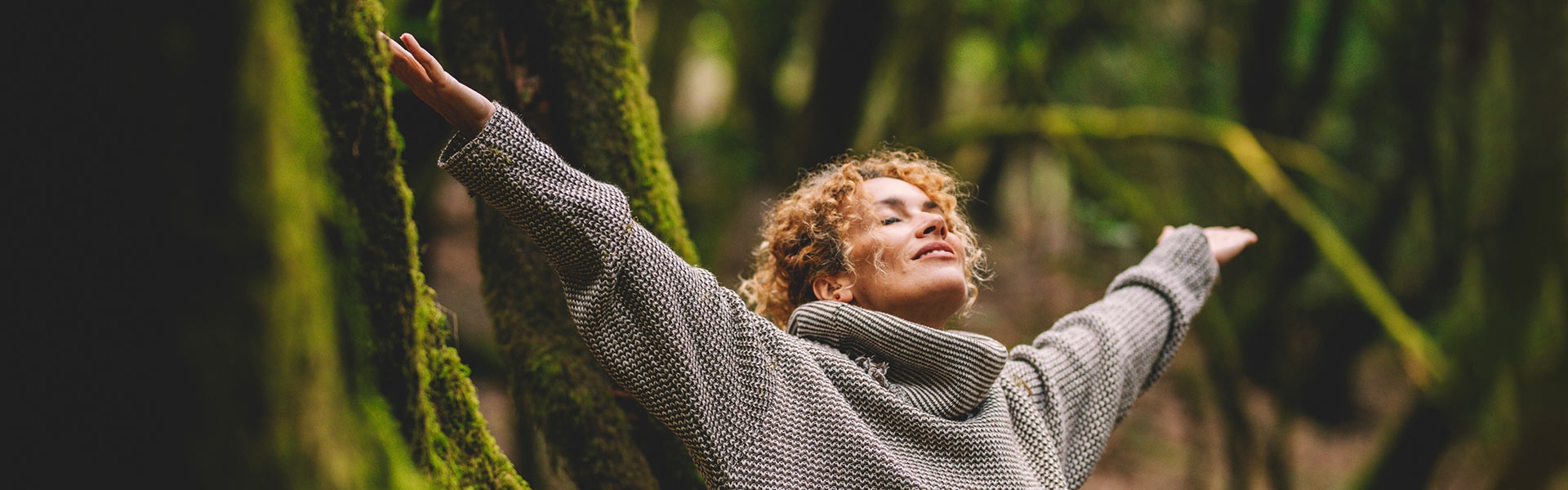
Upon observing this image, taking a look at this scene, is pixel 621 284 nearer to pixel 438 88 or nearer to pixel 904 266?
pixel 438 88

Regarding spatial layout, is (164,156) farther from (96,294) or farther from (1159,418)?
(1159,418)

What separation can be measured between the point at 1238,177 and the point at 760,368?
4.68 m

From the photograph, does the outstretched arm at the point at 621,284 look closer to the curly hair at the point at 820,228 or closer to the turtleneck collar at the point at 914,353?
the turtleneck collar at the point at 914,353

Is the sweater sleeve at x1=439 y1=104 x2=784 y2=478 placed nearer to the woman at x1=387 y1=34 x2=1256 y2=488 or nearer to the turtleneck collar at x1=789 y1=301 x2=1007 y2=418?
the woman at x1=387 y1=34 x2=1256 y2=488

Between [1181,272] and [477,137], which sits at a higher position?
[1181,272]

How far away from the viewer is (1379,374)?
1148cm

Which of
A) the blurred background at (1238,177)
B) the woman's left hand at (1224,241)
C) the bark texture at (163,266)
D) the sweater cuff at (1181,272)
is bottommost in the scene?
the bark texture at (163,266)

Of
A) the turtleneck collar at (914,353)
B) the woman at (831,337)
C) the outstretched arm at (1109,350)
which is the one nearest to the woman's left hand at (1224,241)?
→ the outstretched arm at (1109,350)

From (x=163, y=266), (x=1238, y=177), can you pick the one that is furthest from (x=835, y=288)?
(x=1238, y=177)

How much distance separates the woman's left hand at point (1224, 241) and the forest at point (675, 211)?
2.16 feet

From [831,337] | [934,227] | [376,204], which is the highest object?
[934,227]

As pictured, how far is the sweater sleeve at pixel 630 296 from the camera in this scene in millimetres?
1447

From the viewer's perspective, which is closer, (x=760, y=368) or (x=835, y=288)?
(x=760, y=368)

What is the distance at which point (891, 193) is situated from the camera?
2.07m
